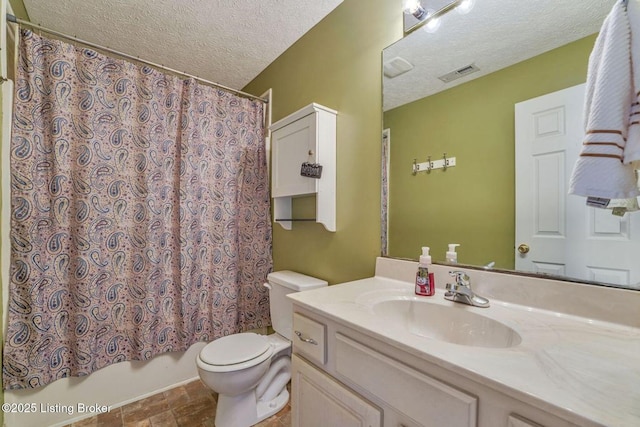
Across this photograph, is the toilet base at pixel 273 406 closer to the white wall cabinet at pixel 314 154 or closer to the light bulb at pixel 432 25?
the white wall cabinet at pixel 314 154

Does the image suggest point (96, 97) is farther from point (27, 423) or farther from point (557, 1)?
point (557, 1)

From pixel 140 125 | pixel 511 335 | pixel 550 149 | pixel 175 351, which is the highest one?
pixel 140 125

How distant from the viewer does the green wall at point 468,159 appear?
2.85 ft

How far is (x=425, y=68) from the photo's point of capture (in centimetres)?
115

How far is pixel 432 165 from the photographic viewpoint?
113 centimetres

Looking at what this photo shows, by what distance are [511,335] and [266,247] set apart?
65.3 inches

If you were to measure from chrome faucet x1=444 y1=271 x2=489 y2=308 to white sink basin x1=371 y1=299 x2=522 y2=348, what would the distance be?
0.03 meters

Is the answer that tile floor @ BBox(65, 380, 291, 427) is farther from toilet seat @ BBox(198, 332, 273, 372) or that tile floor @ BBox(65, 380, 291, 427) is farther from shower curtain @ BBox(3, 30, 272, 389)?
toilet seat @ BBox(198, 332, 273, 372)

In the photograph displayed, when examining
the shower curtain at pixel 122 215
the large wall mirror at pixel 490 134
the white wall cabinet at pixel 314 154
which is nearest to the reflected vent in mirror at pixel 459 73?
the large wall mirror at pixel 490 134

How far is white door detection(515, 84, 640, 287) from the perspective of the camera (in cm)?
72

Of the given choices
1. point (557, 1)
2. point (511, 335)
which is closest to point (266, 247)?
point (511, 335)

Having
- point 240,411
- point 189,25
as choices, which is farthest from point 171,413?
point 189,25

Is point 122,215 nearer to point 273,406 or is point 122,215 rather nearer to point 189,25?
point 189,25

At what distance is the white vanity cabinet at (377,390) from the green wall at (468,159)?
54cm
